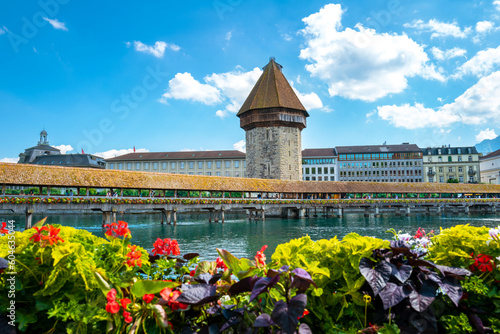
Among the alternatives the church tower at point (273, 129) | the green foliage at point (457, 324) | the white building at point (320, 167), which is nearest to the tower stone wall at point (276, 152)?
the church tower at point (273, 129)

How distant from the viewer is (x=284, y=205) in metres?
38.5

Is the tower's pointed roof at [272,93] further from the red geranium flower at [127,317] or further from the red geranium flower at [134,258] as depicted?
the red geranium flower at [127,317]

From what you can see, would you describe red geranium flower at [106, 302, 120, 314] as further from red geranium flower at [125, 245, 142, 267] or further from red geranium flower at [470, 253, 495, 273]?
red geranium flower at [470, 253, 495, 273]

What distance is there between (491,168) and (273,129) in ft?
195

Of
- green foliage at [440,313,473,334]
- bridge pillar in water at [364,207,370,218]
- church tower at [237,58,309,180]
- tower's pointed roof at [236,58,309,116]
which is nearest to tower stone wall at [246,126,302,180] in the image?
church tower at [237,58,309,180]

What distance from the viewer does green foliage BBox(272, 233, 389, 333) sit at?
2172 millimetres

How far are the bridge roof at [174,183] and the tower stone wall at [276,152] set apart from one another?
3.71m

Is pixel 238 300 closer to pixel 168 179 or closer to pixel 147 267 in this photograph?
pixel 147 267

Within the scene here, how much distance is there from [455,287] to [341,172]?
76.2 m

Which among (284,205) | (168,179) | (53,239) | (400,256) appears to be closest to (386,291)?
(400,256)

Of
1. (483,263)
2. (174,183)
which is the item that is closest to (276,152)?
(174,183)

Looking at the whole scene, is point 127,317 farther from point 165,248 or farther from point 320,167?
point 320,167

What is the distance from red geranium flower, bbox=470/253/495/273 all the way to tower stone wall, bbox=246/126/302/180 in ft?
141

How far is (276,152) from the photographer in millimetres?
45406
